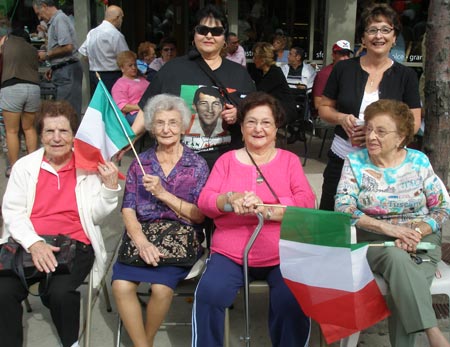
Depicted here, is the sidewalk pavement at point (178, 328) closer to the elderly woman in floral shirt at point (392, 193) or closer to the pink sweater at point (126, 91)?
the elderly woman in floral shirt at point (392, 193)

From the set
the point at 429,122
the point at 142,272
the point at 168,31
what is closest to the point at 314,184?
the point at 429,122

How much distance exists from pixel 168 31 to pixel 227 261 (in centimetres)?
1076

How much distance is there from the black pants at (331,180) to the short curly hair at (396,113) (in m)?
0.52

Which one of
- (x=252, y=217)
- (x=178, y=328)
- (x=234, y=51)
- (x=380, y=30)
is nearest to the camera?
(x=252, y=217)

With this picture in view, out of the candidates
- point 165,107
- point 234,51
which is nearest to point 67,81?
point 234,51

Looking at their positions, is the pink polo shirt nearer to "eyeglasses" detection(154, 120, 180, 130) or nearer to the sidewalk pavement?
the sidewalk pavement

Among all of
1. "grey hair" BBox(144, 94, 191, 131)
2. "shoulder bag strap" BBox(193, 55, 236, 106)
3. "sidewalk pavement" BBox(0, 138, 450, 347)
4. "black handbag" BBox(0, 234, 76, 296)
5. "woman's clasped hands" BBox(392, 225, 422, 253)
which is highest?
"shoulder bag strap" BBox(193, 55, 236, 106)

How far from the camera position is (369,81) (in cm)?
354

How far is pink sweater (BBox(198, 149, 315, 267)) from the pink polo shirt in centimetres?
81

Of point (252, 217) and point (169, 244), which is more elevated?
point (252, 217)

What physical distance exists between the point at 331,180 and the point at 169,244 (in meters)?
1.21

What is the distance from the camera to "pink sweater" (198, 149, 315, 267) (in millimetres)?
3250

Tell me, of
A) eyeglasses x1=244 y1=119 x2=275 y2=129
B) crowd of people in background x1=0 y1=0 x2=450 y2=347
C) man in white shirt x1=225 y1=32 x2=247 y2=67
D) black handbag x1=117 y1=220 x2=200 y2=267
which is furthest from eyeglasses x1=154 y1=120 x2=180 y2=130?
man in white shirt x1=225 y1=32 x2=247 y2=67

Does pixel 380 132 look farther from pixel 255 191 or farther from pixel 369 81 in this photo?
pixel 255 191
